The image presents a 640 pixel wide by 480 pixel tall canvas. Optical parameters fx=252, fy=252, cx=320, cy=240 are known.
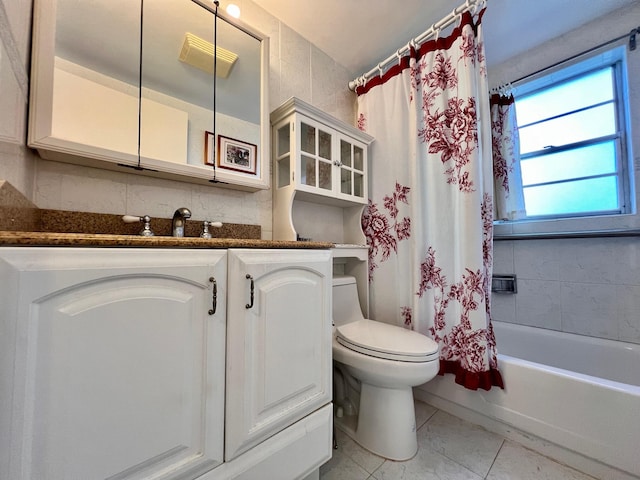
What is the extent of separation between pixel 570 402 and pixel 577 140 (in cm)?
170

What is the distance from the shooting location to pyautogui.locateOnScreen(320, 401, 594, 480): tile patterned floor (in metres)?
1.01

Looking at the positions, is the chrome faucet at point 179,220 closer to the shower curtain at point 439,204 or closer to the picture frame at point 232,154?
the picture frame at point 232,154

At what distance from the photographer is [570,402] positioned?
1.05 m

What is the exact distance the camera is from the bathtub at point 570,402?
95 cm

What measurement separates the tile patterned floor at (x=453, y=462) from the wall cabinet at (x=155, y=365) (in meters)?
0.30

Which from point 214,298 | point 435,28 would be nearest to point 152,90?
point 214,298

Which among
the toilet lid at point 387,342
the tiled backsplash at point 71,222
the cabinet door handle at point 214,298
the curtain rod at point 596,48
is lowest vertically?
the toilet lid at point 387,342

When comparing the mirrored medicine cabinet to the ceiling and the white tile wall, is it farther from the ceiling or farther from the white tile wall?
the ceiling

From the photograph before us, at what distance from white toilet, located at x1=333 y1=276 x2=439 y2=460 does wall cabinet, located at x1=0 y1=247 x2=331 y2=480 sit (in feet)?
0.99

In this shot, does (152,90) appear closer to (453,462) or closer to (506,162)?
(453,462)

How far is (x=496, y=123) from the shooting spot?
1.81 metres

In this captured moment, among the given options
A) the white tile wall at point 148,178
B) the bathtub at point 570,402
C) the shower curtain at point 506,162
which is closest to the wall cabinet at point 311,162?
the white tile wall at point 148,178

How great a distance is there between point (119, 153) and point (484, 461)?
1894 mm

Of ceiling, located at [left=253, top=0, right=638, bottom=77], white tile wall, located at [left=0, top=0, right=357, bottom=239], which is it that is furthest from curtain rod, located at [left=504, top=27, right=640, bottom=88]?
white tile wall, located at [left=0, top=0, right=357, bottom=239]
